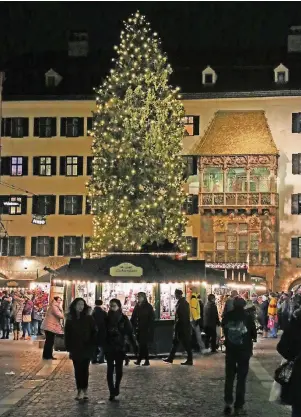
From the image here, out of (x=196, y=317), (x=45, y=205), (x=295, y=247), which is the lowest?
(x=196, y=317)

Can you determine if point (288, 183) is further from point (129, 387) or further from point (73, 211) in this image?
point (129, 387)

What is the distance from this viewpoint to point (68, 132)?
213ft

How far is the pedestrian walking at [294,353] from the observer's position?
918 centimetres

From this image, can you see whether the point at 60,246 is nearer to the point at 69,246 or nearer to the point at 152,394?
the point at 69,246

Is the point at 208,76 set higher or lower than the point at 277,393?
higher

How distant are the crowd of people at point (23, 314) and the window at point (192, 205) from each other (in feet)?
82.6

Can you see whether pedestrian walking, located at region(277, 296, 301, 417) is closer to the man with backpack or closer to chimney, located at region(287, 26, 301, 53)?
the man with backpack

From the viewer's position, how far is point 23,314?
3688 centimetres

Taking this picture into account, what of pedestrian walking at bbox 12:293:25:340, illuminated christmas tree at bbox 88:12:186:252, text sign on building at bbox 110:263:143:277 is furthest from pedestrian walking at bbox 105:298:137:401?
illuminated christmas tree at bbox 88:12:186:252

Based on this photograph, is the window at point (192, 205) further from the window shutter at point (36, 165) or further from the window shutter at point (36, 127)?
the window shutter at point (36, 127)

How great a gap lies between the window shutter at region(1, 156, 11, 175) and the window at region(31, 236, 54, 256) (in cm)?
468

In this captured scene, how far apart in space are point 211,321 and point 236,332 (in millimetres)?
15479

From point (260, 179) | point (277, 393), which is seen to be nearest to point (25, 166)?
point (260, 179)

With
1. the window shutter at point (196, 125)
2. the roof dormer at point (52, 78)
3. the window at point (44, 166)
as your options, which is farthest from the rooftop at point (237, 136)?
the roof dormer at point (52, 78)
